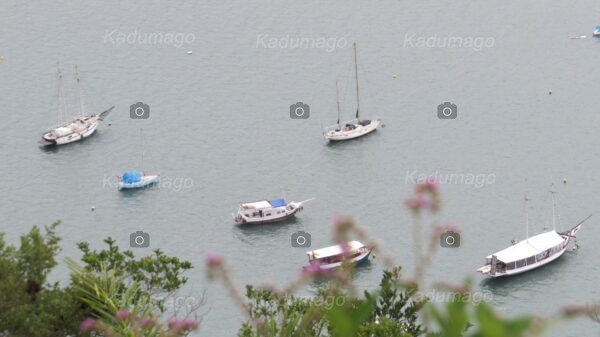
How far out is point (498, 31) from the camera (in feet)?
635

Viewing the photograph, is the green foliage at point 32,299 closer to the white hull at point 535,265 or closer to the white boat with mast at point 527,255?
the white boat with mast at point 527,255

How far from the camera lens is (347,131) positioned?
161875 millimetres

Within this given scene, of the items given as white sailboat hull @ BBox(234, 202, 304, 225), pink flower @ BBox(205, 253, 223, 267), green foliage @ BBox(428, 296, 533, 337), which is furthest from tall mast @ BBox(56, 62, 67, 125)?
green foliage @ BBox(428, 296, 533, 337)

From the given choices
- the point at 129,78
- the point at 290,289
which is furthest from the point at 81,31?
the point at 290,289

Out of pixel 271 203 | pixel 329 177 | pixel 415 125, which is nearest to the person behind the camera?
pixel 271 203

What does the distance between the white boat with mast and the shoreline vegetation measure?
6322 centimetres

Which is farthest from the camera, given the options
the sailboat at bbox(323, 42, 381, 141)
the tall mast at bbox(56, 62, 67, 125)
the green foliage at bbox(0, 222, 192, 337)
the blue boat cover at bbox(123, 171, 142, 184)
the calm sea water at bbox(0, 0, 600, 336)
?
the tall mast at bbox(56, 62, 67, 125)

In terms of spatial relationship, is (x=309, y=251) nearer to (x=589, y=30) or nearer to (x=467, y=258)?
(x=467, y=258)

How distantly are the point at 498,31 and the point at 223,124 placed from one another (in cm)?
4890

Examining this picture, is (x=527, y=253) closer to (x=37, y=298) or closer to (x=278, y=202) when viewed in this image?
(x=278, y=202)

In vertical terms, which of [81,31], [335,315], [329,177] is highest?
[81,31]

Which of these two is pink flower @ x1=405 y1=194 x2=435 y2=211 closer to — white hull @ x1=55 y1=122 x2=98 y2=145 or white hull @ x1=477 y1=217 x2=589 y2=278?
white hull @ x1=477 y1=217 x2=589 y2=278

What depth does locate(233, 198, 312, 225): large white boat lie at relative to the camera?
14112cm

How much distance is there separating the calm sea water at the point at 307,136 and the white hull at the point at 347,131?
1.10 m
